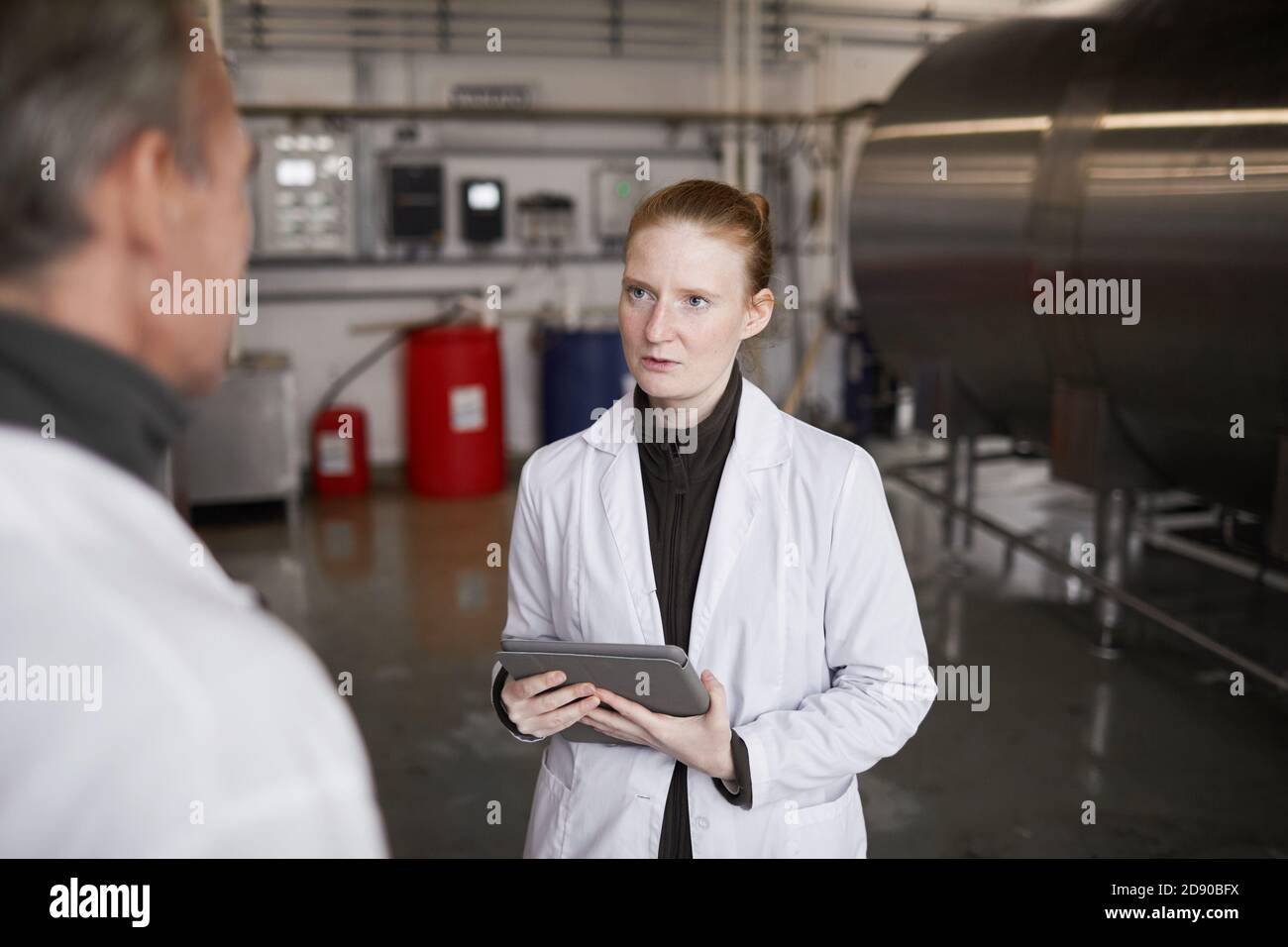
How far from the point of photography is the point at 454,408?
5578mm

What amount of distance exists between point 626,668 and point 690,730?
0.11 meters

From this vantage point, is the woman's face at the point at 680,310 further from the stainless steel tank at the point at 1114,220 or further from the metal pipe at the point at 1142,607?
the metal pipe at the point at 1142,607

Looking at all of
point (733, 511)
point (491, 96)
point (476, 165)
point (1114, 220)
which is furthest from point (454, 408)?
point (733, 511)

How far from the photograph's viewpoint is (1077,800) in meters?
2.70

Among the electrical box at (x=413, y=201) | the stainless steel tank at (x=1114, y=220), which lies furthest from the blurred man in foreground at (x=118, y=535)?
the electrical box at (x=413, y=201)

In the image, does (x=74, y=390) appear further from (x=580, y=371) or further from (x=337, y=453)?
(x=580, y=371)

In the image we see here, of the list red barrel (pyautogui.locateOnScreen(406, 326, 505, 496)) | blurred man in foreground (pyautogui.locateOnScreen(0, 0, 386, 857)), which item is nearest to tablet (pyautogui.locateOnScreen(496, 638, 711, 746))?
blurred man in foreground (pyautogui.locateOnScreen(0, 0, 386, 857))

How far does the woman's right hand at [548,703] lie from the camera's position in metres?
1.31

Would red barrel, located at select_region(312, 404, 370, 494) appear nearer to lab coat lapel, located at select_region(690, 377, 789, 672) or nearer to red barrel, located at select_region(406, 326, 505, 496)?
red barrel, located at select_region(406, 326, 505, 496)

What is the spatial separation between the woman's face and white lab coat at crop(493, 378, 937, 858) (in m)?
0.09

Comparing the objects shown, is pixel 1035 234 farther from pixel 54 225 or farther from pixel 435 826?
pixel 54 225

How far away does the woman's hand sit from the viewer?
127 cm

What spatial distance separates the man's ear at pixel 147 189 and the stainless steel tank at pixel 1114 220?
2.47m
